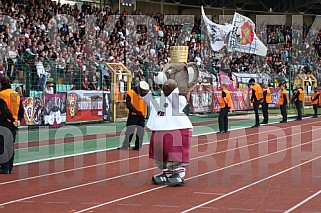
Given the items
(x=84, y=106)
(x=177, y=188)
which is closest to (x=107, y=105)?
(x=84, y=106)

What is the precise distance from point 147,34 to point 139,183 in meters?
25.5

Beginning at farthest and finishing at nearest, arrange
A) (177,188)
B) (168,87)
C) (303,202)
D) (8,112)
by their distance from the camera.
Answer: (8,112) → (168,87) → (177,188) → (303,202)

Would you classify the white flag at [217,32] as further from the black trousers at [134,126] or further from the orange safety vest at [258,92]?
the black trousers at [134,126]

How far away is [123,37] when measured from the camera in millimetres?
34156

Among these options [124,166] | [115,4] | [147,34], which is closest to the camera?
[124,166]

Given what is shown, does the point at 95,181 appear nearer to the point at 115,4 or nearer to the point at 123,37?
the point at 123,37

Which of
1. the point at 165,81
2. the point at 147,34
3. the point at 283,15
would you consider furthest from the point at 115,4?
the point at 165,81

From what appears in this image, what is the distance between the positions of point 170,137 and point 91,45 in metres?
19.4

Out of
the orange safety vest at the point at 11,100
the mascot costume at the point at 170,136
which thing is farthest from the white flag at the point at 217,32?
the mascot costume at the point at 170,136

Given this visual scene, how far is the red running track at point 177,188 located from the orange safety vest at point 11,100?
1.11m

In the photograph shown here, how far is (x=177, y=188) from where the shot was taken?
1112 cm

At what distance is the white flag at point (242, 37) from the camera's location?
3328 centimetres

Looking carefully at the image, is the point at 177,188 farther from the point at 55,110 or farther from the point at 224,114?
the point at 55,110

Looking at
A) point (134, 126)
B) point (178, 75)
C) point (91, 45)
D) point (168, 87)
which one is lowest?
point (134, 126)
